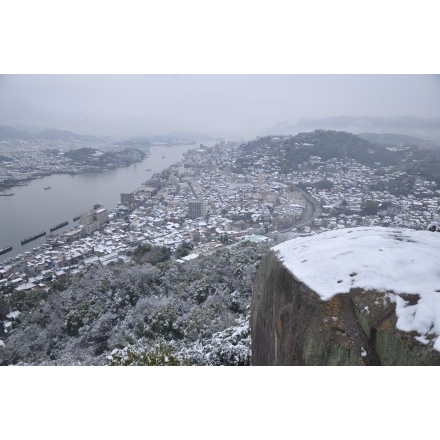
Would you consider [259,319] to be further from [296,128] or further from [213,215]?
[296,128]

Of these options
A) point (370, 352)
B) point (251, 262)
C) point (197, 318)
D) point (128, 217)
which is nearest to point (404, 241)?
point (370, 352)

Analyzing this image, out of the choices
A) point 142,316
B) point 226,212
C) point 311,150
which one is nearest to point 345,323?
point 142,316

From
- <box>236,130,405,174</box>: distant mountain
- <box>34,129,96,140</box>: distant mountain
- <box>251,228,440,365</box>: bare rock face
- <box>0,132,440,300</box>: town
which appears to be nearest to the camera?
<box>251,228,440,365</box>: bare rock face

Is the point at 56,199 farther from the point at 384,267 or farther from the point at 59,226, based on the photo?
the point at 384,267

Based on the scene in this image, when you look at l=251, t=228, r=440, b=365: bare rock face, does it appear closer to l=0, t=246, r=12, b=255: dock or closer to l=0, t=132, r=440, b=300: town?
l=0, t=132, r=440, b=300: town

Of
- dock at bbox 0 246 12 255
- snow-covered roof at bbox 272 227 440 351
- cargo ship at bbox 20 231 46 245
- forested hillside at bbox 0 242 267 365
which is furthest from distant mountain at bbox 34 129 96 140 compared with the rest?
snow-covered roof at bbox 272 227 440 351

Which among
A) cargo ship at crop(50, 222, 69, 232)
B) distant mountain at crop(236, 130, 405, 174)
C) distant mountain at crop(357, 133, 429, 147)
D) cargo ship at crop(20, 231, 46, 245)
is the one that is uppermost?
distant mountain at crop(357, 133, 429, 147)
